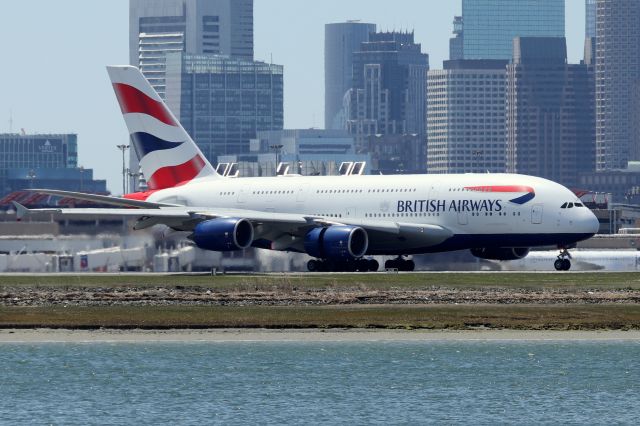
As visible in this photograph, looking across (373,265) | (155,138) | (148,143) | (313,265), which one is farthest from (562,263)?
(148,143)

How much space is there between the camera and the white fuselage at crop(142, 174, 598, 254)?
277ft

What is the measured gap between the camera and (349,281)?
250 feet

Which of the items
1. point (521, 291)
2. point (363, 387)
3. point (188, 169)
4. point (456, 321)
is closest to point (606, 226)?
point (188, 169)

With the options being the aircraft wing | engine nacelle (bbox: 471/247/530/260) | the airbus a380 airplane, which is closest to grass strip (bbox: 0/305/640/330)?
the airbus a380 airplane

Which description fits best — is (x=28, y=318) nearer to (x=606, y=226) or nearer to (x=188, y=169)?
(x=188, y=169)

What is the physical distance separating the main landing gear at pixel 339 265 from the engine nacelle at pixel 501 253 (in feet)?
17.9

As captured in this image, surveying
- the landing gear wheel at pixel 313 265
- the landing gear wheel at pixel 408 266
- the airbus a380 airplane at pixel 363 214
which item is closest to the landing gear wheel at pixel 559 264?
the airbus a380 airplane at pixel 363 214

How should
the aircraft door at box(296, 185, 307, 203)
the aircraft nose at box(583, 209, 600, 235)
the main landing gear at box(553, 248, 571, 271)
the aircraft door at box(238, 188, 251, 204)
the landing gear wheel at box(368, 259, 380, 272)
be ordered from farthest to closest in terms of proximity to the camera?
the aircraft door at box(238, 188, 251, 204) → the aircraft door at box(296, 185, 307, 203) → the landing gear wheel at box(368, 259, 380, 272) → the main landing gear at box(553, 248, 571, 271) → the aircraft nose at box(583, 209, 600, 235)

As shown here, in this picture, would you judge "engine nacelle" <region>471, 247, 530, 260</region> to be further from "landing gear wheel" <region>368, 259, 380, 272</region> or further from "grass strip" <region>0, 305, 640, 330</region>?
"grass strip" <region>0, 305, 640, 330</region>

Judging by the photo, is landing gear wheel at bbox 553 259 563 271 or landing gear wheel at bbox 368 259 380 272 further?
landing gear wheel at bbox 368 259 380 272

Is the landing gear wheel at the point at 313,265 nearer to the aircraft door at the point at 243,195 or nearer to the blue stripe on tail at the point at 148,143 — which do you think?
the aircraft door at the point at 243,195

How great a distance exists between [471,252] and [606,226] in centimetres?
8559

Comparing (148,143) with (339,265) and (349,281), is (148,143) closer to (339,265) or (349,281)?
(339,265)

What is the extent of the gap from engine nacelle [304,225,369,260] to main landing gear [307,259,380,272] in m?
1.65
